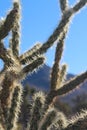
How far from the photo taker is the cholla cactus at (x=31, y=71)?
16.1ft

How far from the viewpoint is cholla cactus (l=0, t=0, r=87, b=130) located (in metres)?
4.90

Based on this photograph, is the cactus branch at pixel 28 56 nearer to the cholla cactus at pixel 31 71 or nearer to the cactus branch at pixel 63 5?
the cholla cactus at pixel 31 71

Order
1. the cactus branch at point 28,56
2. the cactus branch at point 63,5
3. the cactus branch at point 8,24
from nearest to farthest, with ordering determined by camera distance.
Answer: the cactus branch at point 8,24 → the cactus branch at point 28,56 → the cactus branch at point 63,5

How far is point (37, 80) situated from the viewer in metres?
197

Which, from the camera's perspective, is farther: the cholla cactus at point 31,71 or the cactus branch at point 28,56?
the cactus branch at point 28,56

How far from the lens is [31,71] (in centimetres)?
537

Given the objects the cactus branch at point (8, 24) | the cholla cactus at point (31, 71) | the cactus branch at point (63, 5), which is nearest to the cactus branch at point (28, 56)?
the cholla cactus at point (31, 71)

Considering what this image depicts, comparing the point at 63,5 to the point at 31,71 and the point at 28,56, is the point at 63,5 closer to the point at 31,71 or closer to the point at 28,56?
the point at 28,56

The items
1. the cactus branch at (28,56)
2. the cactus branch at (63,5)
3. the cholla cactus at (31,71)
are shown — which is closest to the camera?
the cholla cactus at (31,71)

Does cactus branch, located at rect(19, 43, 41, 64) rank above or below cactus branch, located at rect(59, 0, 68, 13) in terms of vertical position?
below

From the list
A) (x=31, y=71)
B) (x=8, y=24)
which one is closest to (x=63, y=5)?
(x=31, y=71)

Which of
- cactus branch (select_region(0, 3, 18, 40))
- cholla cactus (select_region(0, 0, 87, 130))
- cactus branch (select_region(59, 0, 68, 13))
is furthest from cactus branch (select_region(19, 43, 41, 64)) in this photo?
cactus branch (select_region(0, 3, 18, 40))

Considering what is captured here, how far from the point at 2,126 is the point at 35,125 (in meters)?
0.32

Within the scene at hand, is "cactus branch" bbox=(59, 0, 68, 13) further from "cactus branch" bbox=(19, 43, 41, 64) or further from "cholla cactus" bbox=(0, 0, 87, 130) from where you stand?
"cactus branch" bbox=(19, 43, 41, 64)
